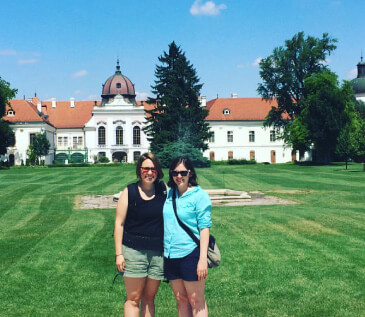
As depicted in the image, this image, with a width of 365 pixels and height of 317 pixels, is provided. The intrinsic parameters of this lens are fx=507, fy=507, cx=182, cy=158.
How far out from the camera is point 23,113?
75625mm

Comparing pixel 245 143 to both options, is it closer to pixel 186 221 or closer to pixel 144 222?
pixel 144 222

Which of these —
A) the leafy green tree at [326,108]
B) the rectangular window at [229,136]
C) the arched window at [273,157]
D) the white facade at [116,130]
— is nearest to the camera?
the leafy green tree at [326,108]

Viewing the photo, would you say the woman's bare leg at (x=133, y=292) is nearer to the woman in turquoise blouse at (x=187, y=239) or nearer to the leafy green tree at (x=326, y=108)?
the woman in turquoise blouse at (x=187, y=239)

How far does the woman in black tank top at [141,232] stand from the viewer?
5.16 metres

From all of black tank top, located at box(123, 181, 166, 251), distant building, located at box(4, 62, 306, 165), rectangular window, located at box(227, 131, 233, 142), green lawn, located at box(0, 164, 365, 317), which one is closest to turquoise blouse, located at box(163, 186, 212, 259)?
black tank top, located at box(123, 181, 166, 251)

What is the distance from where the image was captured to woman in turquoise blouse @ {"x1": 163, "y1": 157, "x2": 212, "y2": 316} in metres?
4.98

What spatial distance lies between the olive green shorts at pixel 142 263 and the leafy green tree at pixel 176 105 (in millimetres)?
49712

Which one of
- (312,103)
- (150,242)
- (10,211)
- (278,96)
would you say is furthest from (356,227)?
(278,96)

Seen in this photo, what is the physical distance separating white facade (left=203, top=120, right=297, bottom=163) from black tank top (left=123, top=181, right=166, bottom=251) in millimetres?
75364

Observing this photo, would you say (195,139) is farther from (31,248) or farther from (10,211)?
(31,248)

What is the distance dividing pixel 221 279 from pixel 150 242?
326 cm

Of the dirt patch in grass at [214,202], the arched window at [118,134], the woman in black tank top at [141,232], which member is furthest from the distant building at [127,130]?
the woman in black tank top at [141,232]

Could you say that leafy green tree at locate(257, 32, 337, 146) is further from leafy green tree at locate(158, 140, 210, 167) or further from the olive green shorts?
the olive green shorts

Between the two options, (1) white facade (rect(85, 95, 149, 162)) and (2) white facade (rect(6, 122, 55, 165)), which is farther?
(1) white facade (rect(85, 95, 149, 162))
